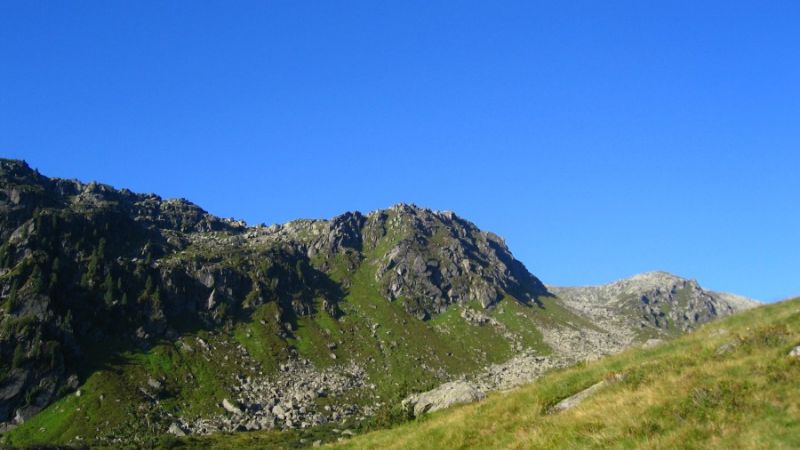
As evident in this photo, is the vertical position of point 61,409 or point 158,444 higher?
point 61,409

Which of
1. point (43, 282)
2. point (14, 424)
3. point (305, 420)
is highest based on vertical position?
point (43, 282)

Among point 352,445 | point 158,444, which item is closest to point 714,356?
point 352,445

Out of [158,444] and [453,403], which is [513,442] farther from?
[158,444]

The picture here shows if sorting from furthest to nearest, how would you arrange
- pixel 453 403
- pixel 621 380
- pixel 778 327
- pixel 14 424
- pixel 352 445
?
pixel 14 424
pixel 453 403
pixel 352 445
pixel 778 327
pixel 621 380

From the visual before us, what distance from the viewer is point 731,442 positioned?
49.9ft

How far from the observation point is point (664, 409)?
18453 millimetres

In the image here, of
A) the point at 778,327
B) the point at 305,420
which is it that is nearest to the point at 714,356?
the point at 778,327

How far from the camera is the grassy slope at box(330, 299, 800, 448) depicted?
16.2 m

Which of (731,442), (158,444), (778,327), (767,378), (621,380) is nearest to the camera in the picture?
(731,442)

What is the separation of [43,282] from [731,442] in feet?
752

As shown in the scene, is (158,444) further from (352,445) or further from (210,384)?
(352,445)

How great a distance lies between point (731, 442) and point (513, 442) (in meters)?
7.19

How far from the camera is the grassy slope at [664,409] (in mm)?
16250

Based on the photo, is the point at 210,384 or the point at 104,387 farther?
the point at 210,384
